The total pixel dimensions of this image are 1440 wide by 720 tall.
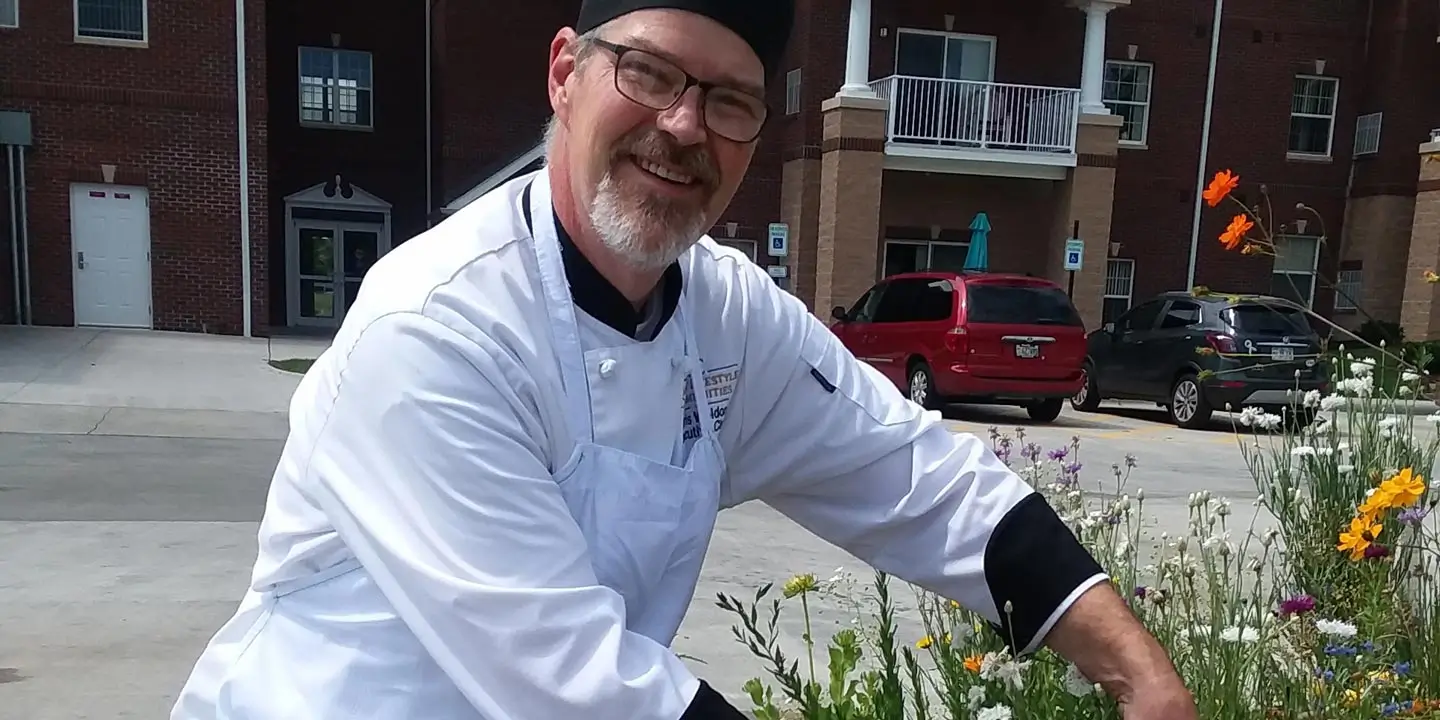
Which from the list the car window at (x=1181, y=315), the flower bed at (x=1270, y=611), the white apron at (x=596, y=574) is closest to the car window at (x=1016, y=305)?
the car window at (x=1181, y=315)

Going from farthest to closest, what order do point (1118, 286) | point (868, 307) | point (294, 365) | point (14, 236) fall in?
point (1118, 286), point (14, 236), point (868, 307), point (294, 365)

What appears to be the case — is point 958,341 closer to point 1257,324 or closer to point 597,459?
point 1257,324

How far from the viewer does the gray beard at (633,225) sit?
1.45m

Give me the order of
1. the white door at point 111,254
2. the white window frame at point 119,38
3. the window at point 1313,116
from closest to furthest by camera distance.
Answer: the white window frame at point 119,38 → the white door at point 111,254 → the window at point 1313,116

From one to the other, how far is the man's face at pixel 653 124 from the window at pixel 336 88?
1938 centimetres

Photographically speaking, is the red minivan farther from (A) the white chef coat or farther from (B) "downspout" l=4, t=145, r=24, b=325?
(B) "downspout" l=4, t=145, r=24, b=325

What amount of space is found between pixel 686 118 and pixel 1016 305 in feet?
34.7

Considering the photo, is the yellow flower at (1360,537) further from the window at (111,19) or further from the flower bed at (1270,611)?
the window at (111,19)

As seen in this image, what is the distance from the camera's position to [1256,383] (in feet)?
37.4

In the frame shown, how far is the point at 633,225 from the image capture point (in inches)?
57.4

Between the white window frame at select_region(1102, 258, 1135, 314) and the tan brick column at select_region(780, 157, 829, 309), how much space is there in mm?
5807

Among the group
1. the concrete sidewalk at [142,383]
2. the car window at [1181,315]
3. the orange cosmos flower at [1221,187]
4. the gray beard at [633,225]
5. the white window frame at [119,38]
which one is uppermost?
the white window frame at [119,38]

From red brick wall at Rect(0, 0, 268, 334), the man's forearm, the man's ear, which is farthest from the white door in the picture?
the man's forearm

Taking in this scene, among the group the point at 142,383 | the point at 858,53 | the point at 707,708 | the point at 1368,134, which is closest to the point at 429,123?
the point at 858,53
